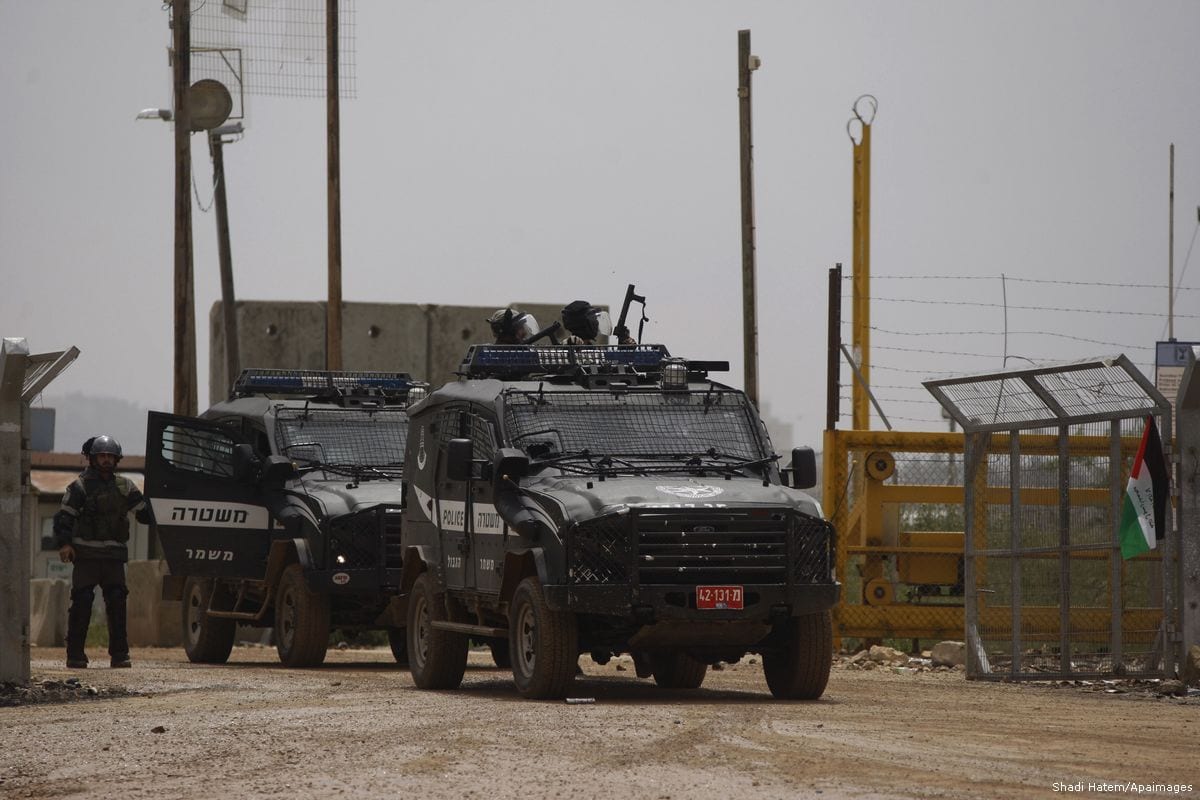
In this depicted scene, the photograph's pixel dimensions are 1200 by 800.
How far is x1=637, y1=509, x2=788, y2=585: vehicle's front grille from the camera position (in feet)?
41.5

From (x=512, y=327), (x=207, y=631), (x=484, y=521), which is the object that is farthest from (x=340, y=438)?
(x=484, y=521)

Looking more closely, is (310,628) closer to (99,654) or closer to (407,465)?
(407,465)

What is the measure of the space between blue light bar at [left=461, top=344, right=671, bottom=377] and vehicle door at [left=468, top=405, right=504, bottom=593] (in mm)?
445

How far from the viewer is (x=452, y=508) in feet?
48.5

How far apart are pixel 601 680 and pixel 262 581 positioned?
12.3 feet

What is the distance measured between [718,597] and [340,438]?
730 centimetres

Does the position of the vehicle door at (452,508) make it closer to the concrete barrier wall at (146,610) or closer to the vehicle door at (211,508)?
the vehicle door at (211,508)

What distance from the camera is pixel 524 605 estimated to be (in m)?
13.3

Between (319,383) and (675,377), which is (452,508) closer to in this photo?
(675,377)

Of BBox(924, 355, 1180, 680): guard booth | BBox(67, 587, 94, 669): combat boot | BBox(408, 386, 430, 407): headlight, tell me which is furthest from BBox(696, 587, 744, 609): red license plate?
BBox(67, 587, 94, 669): combat boot

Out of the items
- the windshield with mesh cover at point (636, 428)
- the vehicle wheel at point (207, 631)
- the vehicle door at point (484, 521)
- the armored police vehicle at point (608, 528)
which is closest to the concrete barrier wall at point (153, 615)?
the vehicle wheel at point (207, 631)

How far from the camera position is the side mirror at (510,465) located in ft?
44.5

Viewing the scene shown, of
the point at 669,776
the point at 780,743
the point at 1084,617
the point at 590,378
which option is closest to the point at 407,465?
the point at 590,378

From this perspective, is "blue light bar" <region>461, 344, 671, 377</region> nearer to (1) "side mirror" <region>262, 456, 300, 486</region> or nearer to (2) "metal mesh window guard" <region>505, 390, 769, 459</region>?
(2) "metal mesh window guard" <region>505, 390, 769, 459</region>
